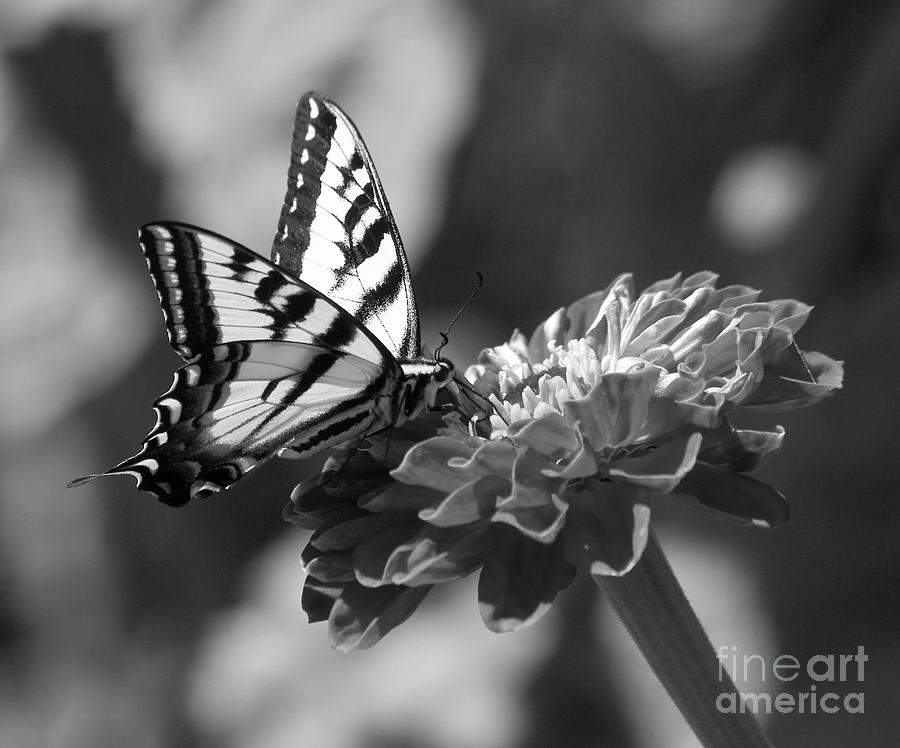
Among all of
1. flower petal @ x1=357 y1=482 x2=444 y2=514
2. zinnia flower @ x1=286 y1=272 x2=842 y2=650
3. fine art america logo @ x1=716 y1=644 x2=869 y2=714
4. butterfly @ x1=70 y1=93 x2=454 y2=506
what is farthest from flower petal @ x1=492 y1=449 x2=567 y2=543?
fine art america logo @ x1=716 y1=644 x2=869 y2=714

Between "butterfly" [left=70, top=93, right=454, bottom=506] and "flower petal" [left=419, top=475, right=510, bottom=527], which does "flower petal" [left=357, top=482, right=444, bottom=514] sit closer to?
"flower petal" [left=419, top=475, right=510, bottom=527]

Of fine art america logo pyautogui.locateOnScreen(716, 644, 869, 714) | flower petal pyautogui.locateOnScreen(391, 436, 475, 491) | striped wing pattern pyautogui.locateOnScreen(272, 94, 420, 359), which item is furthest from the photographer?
fine art america logo pyautogui.locateOnScreen(716, 644, 869, 714)

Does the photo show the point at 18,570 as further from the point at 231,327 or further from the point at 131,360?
the point at 231,327

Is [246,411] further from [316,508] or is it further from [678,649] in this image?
[678,649]

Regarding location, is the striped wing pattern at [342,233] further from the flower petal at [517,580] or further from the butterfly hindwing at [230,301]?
the flower petal at [517,580]

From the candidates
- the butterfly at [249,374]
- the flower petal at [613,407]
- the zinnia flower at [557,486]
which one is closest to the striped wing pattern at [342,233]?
the butterfly at [249,374]

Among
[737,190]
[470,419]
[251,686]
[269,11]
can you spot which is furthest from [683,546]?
[269,11]
